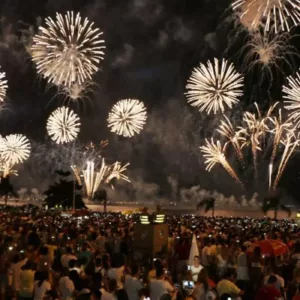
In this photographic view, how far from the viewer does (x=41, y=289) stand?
863 centimetres

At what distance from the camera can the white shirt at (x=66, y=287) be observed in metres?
8.70

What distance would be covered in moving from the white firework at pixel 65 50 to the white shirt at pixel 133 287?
23176 millimetres

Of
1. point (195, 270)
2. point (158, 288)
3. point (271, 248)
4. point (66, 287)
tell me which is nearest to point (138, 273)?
point (158, 288)

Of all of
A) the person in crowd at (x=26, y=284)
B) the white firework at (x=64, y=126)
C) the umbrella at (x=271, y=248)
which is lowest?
the person in crowd at (x=26, y=284)

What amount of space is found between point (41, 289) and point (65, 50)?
918 inches

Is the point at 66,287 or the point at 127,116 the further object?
the point at 127,116

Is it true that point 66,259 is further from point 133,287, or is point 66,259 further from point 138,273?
point 133,287

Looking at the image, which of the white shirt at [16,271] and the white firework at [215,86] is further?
the white firework at [215,86]

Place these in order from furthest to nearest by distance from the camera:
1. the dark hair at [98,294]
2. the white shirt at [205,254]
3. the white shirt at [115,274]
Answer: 1. the white shirt at [205,254]
2. the white shirt at [115,274]
3. the dark hair at [98,294]

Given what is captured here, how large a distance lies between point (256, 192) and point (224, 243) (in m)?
50.3

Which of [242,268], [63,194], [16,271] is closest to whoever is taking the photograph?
[16,271]

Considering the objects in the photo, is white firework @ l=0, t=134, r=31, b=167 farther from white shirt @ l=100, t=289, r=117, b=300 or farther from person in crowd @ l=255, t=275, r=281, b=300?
person in crowd @ l=255, t=275, r=281, b=300

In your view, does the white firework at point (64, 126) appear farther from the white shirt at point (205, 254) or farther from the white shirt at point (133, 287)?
the white shirt at point (133, 287)

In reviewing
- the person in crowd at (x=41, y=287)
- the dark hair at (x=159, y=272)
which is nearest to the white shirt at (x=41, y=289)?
the person in crowd at (x=41, y=287)
